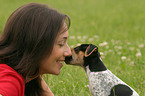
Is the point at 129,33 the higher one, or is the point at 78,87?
the point at 78,87

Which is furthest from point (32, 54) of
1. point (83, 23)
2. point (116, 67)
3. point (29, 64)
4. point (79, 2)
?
point (79, 2)

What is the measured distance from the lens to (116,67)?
4.60 m

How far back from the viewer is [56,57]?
2.56 metres

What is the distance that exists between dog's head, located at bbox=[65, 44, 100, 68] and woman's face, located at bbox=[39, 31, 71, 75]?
1.12 ft

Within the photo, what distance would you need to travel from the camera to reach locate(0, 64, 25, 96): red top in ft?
7.30

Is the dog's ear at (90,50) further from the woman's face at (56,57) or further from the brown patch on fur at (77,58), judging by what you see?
the woman's face at (56,57)

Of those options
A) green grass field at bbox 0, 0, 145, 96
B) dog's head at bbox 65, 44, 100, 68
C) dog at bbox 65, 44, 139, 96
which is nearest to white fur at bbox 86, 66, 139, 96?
dog at bbox 65, 44, 139, 96

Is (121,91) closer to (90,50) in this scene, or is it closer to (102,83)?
(102,83)

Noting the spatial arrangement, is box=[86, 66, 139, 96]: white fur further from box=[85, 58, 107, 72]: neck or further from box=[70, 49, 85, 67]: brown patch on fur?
box=[70, 49, 85, 67]: brown patch on fur

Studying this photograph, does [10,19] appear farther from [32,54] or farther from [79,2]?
[79,2]

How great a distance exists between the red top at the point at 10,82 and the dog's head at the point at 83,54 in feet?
2.60

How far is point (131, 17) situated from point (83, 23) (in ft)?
6.46

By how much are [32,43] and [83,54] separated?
763 mm

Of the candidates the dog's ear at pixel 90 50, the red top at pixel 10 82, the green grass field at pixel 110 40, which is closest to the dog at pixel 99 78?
the dog's ear at pixel 90 50
